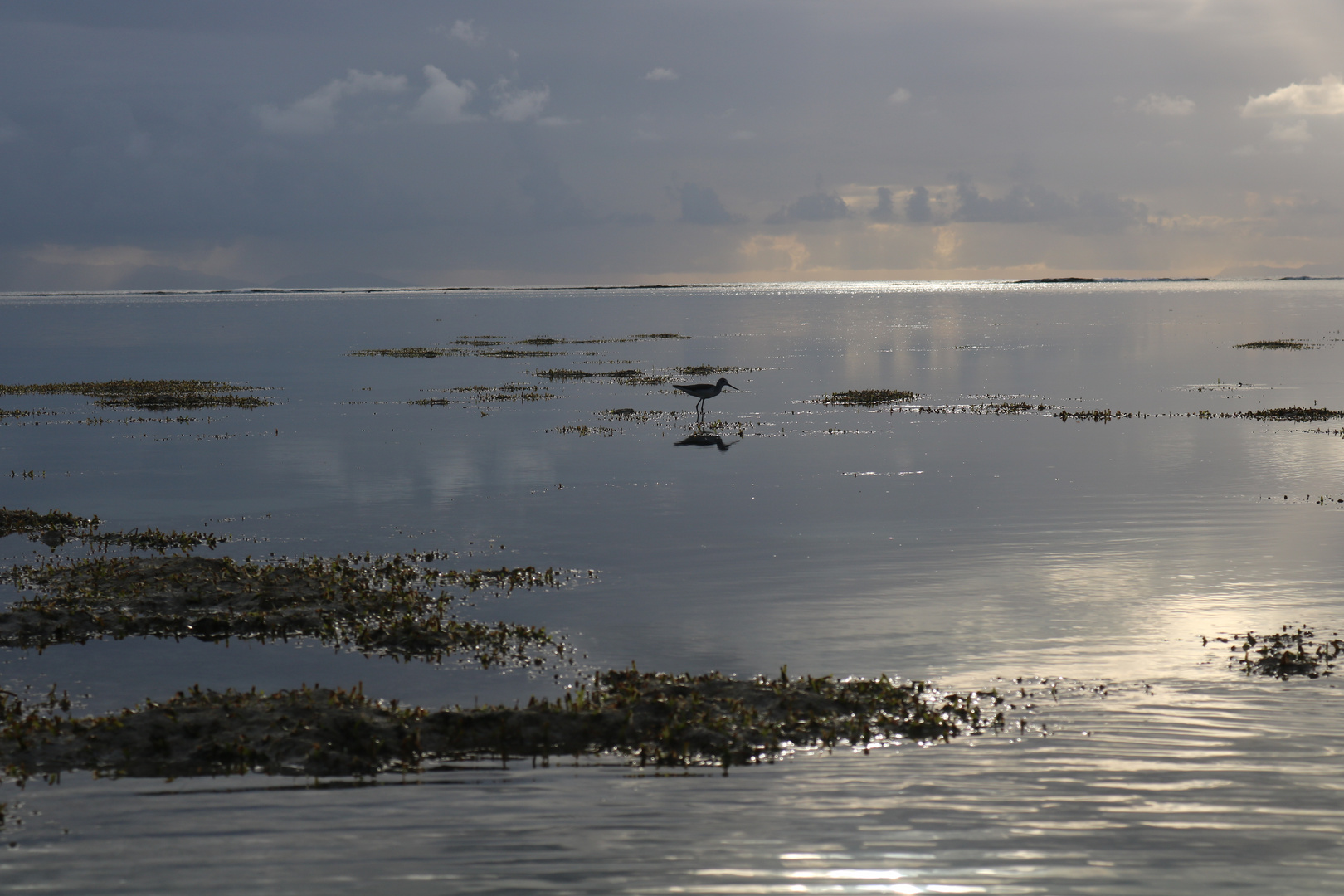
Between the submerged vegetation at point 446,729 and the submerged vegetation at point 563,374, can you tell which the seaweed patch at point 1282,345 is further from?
the submerged vegetation at point 446,729

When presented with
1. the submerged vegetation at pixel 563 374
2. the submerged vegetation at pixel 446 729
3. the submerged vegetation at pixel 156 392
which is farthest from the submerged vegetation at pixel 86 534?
the submerged vegetation at pixel 563 374

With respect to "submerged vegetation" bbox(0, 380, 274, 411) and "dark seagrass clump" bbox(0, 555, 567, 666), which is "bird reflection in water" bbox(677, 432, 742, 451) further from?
"submerged vegetation" bbox(0, 380, 274, 411)

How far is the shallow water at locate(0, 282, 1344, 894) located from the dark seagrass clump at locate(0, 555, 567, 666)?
67 centimetres

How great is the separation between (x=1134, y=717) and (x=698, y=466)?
20836 mm

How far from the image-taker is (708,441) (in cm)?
3741

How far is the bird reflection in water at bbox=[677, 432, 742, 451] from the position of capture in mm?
36594

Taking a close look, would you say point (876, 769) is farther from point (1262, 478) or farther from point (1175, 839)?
point (1262, 478)

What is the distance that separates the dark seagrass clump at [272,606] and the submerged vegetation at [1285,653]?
8.93 meters

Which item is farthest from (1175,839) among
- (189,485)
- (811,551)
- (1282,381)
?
(1282,381)

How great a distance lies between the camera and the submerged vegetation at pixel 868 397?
166 ft

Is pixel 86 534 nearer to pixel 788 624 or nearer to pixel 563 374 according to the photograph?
pixel 788 624

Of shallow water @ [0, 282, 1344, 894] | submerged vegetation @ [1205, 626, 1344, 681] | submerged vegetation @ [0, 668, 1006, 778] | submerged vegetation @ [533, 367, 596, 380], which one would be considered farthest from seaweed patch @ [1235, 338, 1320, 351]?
submerged vegetation @ [0, 668, 1006, 778]

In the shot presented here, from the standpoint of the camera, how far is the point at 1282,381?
57125mm

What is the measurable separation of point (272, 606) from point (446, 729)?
19.7 feet
